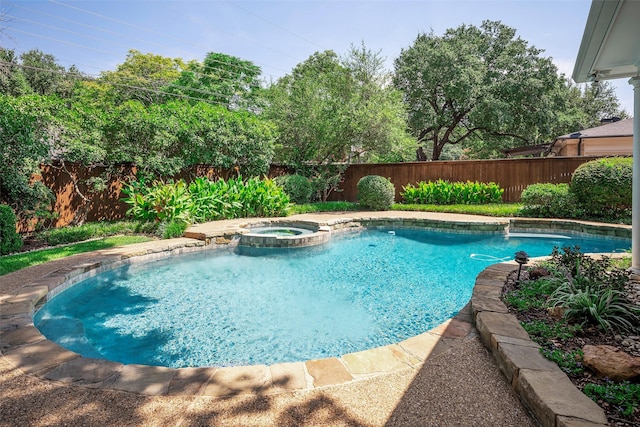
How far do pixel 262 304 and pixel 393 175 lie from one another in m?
11.6

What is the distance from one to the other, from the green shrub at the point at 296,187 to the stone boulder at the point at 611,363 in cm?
1077

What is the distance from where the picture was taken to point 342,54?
13.4 metres

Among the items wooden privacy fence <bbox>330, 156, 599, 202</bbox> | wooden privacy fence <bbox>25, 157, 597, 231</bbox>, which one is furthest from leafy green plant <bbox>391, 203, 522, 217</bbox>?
wooden privacy fence <bbox>25, 157, 597, 231</bbox>

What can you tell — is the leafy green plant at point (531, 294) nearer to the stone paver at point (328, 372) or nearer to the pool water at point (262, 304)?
the pool water at point (262, 304)

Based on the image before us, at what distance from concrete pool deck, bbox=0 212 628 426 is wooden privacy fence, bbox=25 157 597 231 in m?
6.90

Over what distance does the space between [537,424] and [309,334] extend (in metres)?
2.26

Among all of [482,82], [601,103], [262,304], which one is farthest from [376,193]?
[601,103]

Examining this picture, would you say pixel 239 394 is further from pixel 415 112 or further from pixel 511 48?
pixel 511 48

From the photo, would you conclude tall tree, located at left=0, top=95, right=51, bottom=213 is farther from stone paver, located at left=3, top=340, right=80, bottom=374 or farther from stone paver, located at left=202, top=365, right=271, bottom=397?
stone paver, located at left=202, top=365, right=271, bottom=397

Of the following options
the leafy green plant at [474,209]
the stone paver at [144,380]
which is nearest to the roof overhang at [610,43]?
the stone paver at [144,380]

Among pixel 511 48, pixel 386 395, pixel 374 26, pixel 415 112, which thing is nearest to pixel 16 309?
pixel 386 395

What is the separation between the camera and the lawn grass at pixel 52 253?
16.5ft

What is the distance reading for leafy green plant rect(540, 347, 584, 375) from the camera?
2.11m

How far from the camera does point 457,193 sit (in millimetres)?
12547
